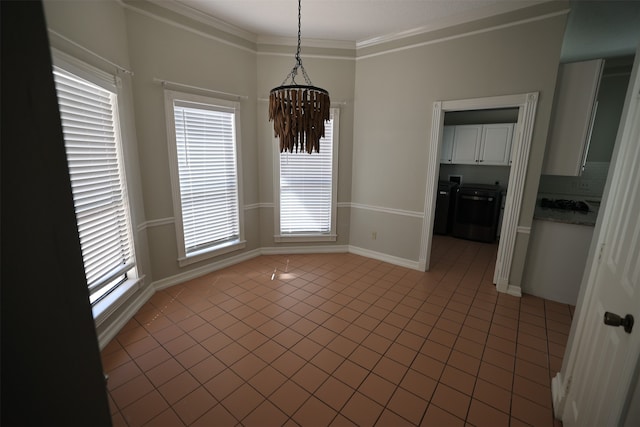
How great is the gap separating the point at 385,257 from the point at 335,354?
214cm

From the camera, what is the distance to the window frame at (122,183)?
2010mm

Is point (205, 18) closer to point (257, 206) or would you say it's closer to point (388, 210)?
point (257, 206)

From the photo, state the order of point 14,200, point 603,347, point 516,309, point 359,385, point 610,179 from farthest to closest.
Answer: point 516,309 < point 359,385 < point 610,179 < point 603,347 < point 14,200

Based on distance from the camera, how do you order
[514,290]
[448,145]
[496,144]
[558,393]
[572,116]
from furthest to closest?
[448,145] < [496,144] < [514,290] < [572,116] < [558,393]

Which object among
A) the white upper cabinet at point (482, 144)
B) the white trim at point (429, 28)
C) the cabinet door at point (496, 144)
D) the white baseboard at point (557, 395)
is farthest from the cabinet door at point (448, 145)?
the white baseboard at point (557, 395)

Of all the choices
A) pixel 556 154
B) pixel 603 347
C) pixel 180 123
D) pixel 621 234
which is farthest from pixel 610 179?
pixel 180 123

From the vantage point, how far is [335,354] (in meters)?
2.19

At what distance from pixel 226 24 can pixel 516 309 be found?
448 centimetres

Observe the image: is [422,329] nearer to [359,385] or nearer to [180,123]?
[359,385]

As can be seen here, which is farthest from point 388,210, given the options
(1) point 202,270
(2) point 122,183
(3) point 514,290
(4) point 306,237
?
(2) point 122,183

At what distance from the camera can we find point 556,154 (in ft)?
9.53

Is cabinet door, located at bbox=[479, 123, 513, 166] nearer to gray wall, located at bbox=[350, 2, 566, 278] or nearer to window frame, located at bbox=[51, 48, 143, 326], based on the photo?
gray wall, located at bbox=[350, 2, 566, 278]

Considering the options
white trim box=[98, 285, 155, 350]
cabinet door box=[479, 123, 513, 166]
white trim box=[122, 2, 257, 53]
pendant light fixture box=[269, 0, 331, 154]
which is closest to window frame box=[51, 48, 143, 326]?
white trim box=[98, 285, 155, 350]

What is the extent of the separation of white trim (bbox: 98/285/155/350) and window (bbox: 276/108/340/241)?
183cm
